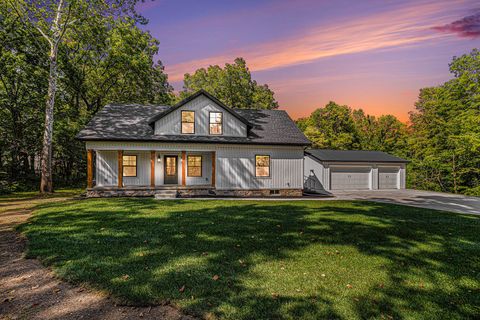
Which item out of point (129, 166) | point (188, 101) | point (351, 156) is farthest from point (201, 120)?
point (351, 156)

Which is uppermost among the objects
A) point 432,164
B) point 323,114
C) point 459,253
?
point 323,114

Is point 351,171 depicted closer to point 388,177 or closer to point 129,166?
point 388,177

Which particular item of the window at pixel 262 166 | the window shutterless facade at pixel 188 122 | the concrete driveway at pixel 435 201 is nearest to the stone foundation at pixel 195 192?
the window at pixel 262 166

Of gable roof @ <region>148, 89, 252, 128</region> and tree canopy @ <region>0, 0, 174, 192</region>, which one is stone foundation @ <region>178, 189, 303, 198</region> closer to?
gable roof @ <region>148, 89, 252, 128</region>

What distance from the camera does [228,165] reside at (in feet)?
54.4

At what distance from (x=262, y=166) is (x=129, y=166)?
9.09 metres

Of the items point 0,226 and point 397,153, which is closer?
point 0,226

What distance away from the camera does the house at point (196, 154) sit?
52.0 feet

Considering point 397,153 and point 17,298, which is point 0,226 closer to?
point 17,298

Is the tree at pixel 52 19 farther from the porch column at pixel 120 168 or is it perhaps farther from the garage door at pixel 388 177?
the garage door at pixel 388 177

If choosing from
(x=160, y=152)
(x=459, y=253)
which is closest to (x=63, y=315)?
(x=459, y=253)

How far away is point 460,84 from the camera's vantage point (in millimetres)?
29344

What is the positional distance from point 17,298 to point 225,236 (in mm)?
4293

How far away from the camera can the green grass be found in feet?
12.0
